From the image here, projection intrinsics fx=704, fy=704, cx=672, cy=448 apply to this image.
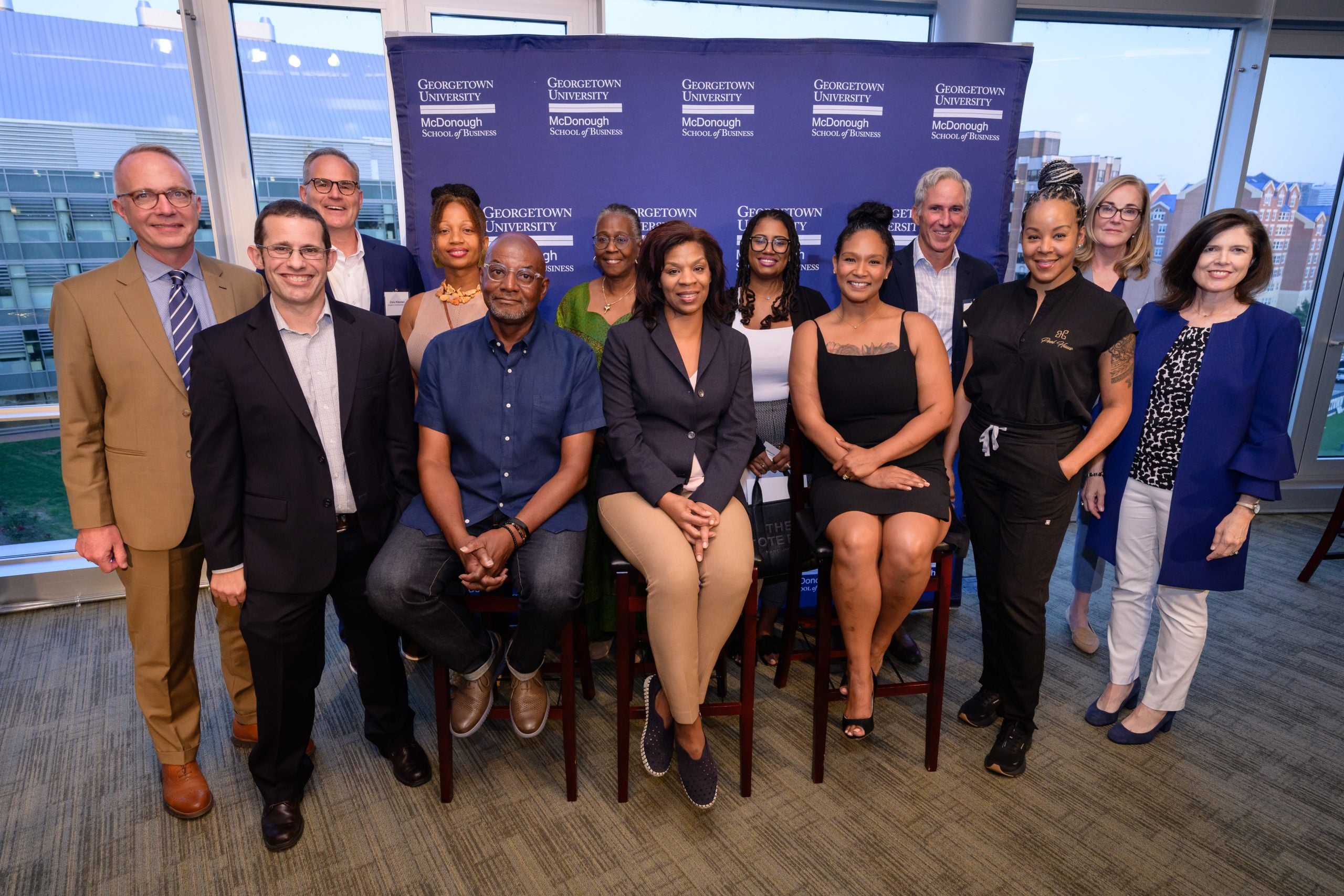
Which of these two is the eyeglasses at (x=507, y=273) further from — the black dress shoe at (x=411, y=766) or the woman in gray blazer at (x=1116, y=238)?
the woman in gray blazer at (x=1116, y=238)

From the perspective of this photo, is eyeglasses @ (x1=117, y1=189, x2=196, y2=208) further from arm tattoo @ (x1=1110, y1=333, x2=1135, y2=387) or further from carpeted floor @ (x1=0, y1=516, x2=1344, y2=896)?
arm tattoo @ (x1=1110, y1=333, x2=1135, y2=387)

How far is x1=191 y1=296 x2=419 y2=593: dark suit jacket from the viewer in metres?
1.93

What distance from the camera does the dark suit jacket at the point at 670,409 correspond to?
237 cm

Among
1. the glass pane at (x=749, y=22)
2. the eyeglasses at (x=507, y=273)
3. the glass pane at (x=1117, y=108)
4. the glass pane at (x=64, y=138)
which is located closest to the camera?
the eyeglasses at (x=507, y=273)

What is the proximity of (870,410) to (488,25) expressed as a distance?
310 cm

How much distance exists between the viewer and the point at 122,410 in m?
2.05

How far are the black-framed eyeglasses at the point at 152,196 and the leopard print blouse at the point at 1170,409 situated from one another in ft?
10.2

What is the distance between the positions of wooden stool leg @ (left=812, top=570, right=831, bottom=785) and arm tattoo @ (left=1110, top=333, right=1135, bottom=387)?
45.8 inches

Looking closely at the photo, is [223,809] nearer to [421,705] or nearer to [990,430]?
[421,705]

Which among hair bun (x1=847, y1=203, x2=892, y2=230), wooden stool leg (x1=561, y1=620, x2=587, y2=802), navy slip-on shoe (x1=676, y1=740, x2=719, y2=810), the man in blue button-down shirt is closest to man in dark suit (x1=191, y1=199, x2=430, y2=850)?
the man in blue button-down shirt

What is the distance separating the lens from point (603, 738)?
8.60 feet

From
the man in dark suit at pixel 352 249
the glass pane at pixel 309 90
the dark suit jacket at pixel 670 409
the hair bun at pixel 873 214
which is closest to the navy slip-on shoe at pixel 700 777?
the dark suit jacket at pixel 670 409

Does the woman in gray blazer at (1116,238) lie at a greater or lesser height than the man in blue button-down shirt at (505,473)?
greater

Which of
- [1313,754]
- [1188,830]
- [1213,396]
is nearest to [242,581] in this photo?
[1188,830]
